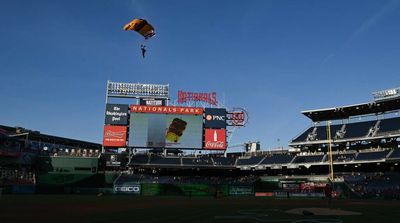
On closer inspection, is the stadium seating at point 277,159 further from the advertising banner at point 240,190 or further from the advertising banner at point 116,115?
the advertising banner at point 116,115

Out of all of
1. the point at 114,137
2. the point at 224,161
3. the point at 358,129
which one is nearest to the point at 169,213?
the point at 114,137

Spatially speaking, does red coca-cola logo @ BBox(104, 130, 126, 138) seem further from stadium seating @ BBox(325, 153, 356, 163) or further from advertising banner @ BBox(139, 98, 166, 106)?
stadium seating @ BBox(325, 153, 356, 163)

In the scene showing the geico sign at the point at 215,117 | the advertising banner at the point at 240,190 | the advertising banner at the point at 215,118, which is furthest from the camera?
the geico sign at the point at 215,117

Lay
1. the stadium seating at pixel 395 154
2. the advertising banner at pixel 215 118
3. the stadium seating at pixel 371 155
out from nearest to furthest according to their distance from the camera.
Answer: the stadium seating at pixel 395 154, the stadium seating at pixel 371 155, the advertising banner at pixel 215 118

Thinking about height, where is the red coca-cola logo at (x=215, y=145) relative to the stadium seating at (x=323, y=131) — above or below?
below

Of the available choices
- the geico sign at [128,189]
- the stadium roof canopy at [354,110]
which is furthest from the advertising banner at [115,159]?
the stadium roof canopy at [354,110]

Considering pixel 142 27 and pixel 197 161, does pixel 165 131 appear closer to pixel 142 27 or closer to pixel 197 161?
pixel 197 161

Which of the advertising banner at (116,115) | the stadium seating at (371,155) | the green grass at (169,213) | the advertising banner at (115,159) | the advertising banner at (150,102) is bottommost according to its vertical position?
the green grass at (169,213)
